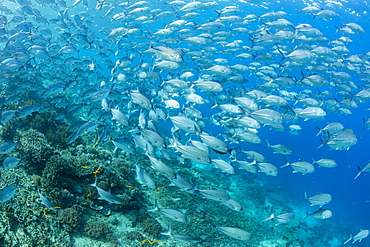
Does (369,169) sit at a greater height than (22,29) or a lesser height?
lesser

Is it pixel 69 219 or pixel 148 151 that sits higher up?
pixel 148 151

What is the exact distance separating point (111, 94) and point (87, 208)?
160 inches

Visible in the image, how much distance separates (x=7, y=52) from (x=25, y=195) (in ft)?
23.8

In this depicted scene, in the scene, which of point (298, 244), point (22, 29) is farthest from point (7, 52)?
point (298, 244)

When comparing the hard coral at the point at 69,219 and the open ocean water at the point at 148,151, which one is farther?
the open ocean water at the point at 148,151

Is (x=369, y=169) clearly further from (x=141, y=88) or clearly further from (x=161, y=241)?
(x=141, y=88)

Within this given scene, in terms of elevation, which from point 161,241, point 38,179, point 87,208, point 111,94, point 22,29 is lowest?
point 161,241

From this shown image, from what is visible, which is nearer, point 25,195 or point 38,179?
point 25,195

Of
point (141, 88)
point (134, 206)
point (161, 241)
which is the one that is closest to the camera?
point (161, 241)

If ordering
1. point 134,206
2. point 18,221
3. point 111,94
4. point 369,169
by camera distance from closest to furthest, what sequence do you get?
point 18,221, point 134,206, point 369,169, point 111,94

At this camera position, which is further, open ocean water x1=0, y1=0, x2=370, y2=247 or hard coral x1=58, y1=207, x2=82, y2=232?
open ocean water x1=0, y1=0, x2=370, y2=247

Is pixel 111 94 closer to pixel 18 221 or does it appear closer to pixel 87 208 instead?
pixel 87 208

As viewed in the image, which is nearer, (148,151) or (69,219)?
(69,219)

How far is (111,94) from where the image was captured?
796cm
